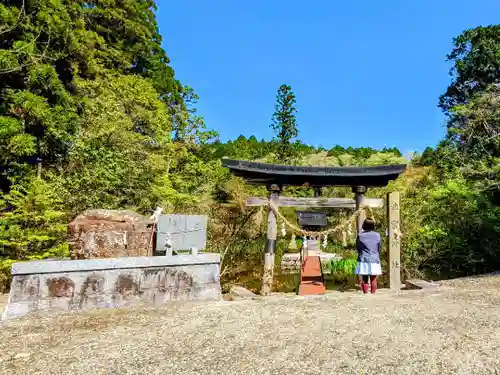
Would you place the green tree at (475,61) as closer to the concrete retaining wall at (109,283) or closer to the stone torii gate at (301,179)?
the stone torii gate at (301,179)

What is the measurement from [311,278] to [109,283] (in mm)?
4287

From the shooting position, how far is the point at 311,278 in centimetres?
787

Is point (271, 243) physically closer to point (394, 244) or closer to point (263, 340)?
point (394, 244)

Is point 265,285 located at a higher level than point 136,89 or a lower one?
lower

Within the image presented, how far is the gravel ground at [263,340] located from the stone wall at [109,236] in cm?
117

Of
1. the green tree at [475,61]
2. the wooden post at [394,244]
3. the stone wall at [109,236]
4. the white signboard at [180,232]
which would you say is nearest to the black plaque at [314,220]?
the wooden post at [394,244]

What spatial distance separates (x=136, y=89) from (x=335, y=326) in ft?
46.6

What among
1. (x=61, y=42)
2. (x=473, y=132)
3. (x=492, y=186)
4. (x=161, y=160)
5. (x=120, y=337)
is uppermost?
(x=61, y=42)

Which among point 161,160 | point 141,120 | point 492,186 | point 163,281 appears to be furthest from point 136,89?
point 492,186

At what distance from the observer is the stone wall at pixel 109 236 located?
590 cm

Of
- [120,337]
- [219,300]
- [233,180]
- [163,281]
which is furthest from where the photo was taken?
[233,180]

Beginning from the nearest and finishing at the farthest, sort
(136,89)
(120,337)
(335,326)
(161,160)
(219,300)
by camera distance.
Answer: (120,337) → (335,326) → (219,300) → (161,160) → (136,89)

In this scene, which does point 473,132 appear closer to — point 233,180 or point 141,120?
point 233,180

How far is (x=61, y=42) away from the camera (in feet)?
37.4
